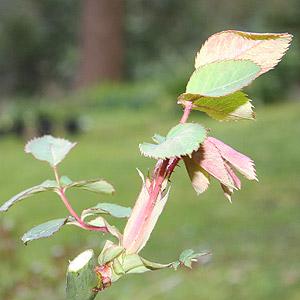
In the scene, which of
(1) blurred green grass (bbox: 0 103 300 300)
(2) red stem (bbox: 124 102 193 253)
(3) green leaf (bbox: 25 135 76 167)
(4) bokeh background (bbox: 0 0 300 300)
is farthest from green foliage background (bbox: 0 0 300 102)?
(2) red stem (bbox: 124 102 193 253)

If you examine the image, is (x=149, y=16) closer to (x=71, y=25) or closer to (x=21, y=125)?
(x=71, y=25)

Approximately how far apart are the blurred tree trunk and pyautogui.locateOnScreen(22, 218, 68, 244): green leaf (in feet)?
29.6

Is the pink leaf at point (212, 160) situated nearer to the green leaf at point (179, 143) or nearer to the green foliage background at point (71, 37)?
the green leaf at point (179, 143)

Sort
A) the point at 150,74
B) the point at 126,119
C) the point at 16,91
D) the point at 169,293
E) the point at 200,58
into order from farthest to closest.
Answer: the point at 16,91
the point at 150,74
the point at 126,119
the point at 169,293
the point at 200,58

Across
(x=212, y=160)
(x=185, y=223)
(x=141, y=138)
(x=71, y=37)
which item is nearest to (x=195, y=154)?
(x=212, y=160)

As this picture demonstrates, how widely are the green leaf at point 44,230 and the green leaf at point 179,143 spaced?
0.06 m

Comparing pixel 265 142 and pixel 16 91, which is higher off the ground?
pixel 265 142

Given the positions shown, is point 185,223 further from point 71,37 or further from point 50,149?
point 71,37

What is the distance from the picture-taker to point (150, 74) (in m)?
10.0

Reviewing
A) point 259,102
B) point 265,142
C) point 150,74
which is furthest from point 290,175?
point 150,74

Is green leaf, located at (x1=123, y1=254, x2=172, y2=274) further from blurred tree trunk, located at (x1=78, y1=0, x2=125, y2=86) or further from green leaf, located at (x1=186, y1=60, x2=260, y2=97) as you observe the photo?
blurred tree trunk, located at (x1=78, y1=0, x2=125, y2=86)

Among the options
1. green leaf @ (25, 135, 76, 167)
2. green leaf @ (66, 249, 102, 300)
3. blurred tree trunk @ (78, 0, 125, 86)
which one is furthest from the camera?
blurred tree trunk @ (78, 0, 125, 86)

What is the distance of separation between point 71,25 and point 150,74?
8.81 ft

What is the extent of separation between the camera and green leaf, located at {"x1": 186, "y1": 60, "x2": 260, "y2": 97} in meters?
0.24
